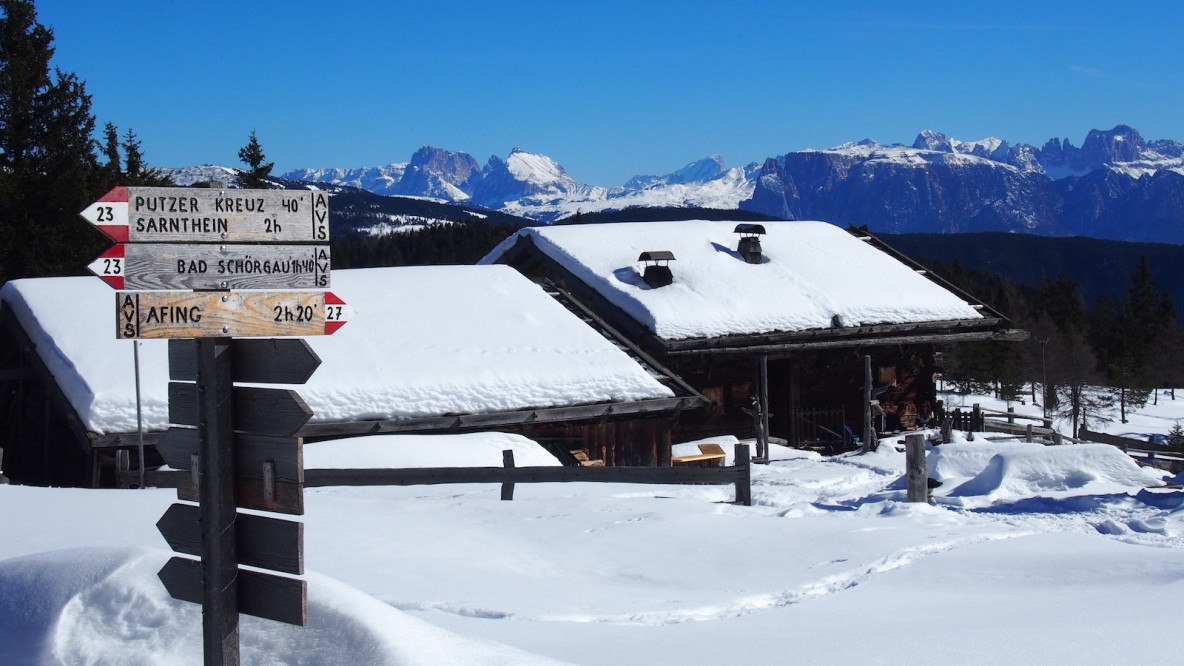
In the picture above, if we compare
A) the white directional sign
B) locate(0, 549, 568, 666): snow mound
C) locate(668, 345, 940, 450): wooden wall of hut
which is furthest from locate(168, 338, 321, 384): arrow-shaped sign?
locate(668, 345, 940, 450): wooden wall of hut

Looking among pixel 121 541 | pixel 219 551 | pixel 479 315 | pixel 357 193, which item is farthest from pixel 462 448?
pixel 357 193

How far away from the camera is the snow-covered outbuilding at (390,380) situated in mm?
13266

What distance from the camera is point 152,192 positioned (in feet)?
12.3

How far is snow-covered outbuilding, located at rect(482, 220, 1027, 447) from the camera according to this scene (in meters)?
21.1

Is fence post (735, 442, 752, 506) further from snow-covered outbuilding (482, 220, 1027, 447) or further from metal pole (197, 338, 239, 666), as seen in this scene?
snow-covered outbuilding (482, 220, 1027, 447)

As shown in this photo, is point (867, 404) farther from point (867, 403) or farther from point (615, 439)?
point (615, 439)

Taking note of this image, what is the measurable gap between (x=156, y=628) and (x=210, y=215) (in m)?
1.88

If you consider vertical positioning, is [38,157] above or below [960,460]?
above

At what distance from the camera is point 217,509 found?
3.64 m

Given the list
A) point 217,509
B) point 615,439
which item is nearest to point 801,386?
point 615,439

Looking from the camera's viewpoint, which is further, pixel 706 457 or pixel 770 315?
pixel 770 315

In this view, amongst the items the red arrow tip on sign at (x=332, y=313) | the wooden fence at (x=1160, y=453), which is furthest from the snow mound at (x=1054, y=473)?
the red arrow tip on sign at (x=332, y=313)

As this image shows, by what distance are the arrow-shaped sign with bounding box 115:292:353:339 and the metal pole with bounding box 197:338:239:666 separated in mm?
78

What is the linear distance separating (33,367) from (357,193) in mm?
182773
